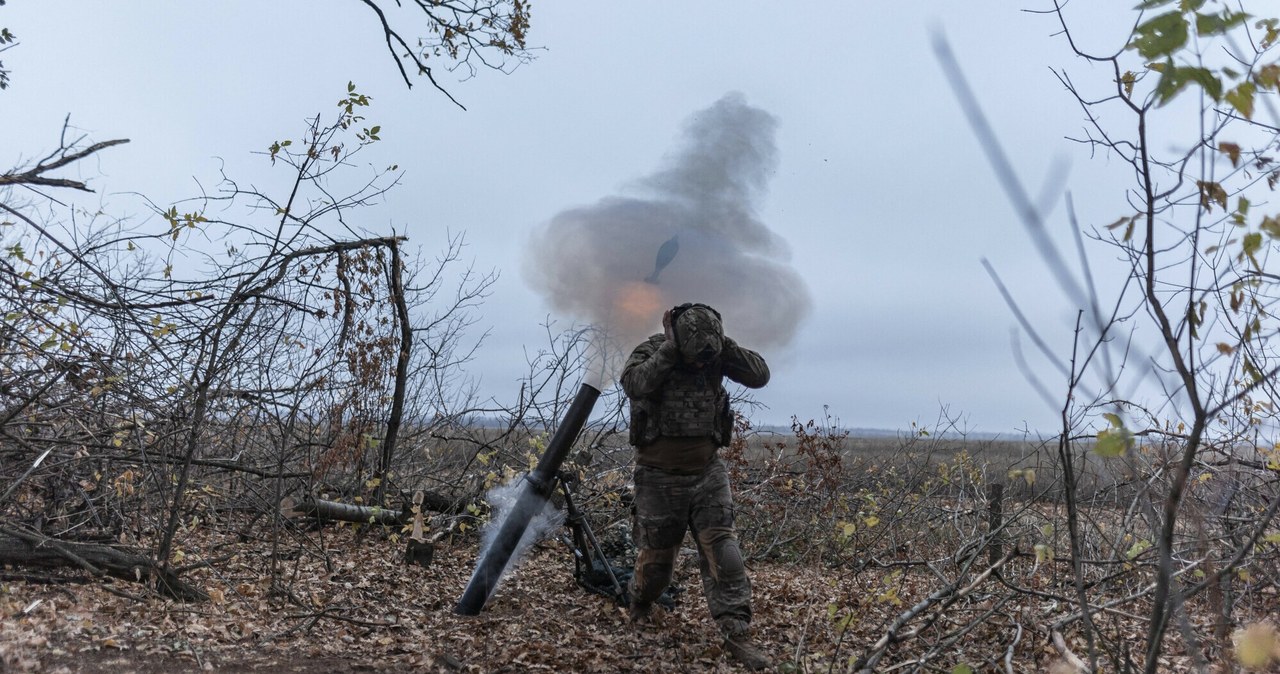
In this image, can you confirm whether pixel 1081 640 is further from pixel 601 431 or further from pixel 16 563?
pixel 16 563

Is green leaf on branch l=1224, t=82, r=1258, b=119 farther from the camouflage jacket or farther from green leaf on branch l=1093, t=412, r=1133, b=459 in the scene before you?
the camouflage jacket

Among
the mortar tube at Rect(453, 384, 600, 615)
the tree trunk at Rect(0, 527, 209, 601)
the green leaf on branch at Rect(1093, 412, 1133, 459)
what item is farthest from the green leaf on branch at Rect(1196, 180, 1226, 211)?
the tree trunk at Rect(0, 527, 209, 601)

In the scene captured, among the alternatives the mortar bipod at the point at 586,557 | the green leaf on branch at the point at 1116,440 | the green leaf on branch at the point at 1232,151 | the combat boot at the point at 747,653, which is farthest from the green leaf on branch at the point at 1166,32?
the mortar bipod at the point at 586,557

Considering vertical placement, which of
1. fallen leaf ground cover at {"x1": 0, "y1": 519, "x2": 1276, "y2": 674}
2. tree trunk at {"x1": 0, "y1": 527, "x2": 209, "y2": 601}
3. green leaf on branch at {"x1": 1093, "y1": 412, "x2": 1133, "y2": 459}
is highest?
green leaf on branch at {"x1": 1093, "y1": 412, "x2": 1133, "y2": 459}

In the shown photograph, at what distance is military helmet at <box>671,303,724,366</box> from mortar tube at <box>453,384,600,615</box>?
950 millimetres

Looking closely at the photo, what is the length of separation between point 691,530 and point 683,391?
93cm

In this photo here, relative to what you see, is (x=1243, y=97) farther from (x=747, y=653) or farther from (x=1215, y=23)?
(x=747, y=653)

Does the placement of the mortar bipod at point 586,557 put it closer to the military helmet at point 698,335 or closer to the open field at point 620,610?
the open field at point 620,610

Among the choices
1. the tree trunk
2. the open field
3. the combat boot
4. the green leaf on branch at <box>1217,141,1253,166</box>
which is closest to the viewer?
the green leaf on branch at <box>1217,141,1253,166</box>

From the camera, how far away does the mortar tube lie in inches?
255

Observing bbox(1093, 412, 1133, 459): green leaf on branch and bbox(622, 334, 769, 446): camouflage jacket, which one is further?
bbox(622, 334, 769, 446): camouflage jacket

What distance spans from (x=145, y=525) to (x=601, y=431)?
15.2 feet

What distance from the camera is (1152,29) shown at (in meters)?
1.84

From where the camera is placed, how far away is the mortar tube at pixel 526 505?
648 centimetres
